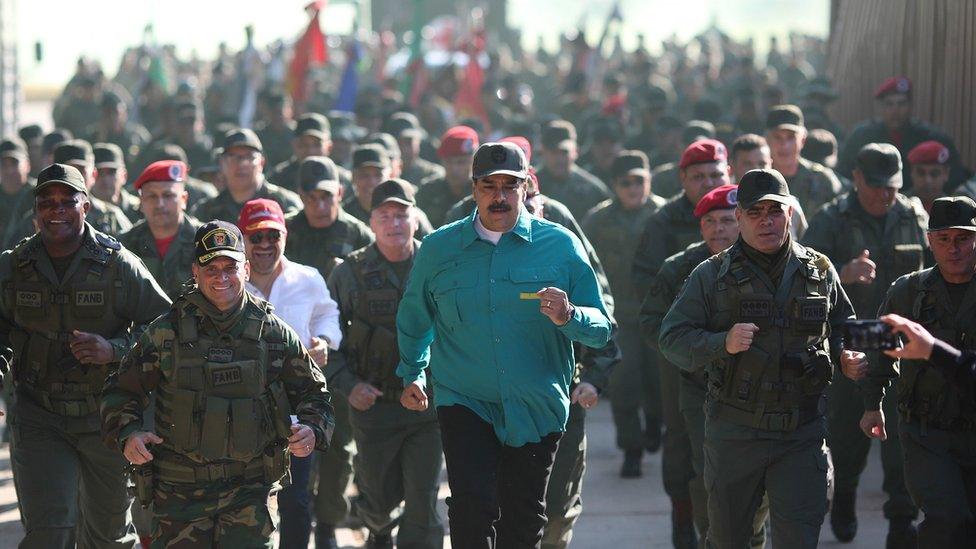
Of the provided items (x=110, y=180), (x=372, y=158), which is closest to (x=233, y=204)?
(x=372, y=158)

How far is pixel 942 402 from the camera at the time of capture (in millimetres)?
6914

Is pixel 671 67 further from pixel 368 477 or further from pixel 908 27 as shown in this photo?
pixel 368 477

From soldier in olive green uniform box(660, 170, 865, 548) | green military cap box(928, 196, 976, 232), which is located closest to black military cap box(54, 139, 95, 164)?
soldier in olive green uniform box(660, 170, 865, 548)

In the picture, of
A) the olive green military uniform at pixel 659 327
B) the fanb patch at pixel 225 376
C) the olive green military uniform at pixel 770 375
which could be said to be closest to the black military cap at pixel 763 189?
the olive green military uniform at pixel 770 375

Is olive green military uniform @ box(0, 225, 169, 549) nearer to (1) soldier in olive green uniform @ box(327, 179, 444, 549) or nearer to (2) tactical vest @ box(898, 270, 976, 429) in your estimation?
(1) soldier in olive green uniform @ box(327, 179, 444, 549)

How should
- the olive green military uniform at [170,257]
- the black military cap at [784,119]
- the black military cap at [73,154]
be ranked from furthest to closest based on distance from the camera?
the black military cap at [784,119] < the black military cap at [73,154] < the olive green military uniform at [170,257]

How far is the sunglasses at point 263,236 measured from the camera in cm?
802

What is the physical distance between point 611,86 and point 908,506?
12070 millimetres

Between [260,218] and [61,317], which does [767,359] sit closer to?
[260,218]

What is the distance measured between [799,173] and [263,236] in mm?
4701

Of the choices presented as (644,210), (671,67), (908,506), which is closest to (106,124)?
(644,210)

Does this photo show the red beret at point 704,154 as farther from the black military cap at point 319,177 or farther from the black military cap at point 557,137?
the black military cap at point 557,137

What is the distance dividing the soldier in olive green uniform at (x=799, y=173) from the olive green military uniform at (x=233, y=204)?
347 cm

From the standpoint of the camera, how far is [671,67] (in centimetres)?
3222
